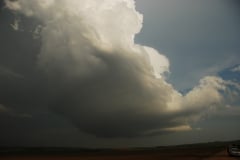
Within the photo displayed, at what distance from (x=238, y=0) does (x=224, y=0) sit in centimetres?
44

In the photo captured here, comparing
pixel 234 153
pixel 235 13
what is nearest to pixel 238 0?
pixel 235 13

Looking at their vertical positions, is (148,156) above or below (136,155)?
below

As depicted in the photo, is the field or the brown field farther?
the field

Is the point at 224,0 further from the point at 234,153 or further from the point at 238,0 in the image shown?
the point at 234,153

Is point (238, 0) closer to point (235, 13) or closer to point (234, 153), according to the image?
point (235, 13)

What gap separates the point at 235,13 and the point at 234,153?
15.0 feet

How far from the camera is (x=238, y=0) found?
35.5ft

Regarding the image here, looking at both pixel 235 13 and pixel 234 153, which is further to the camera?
pixel 235 13

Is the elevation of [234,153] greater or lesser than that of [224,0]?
lesser

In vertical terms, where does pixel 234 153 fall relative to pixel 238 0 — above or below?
below

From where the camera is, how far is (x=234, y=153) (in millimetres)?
9469

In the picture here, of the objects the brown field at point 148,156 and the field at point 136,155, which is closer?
the brown field at point 148,156

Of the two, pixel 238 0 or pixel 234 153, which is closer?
pixel 234 153

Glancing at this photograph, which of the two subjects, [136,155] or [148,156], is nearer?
[148,156]
